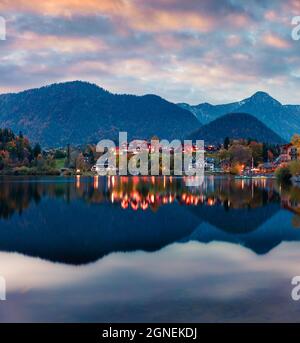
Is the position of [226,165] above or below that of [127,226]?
above

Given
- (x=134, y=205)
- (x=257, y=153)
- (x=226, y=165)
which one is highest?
(x=257, y=153)

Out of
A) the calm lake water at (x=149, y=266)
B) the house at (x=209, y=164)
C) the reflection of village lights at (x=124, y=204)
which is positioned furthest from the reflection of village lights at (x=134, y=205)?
the house at (x=209, y=164)

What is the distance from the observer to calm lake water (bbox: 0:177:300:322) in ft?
35.3

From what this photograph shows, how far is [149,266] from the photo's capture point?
1600cm

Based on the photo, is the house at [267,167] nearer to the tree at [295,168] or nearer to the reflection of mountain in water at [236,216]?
the tree at [295,168]

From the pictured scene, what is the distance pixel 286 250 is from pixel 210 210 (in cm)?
1582

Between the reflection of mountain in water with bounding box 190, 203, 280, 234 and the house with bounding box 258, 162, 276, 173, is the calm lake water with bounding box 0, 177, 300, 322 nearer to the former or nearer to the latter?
the reflection of mountain in water with bounding box 190, 203, 280, 234

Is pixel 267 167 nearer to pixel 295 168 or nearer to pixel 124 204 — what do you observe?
pixel 295 168

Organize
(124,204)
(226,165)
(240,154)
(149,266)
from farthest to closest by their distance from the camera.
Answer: (226,165)
(240,154)
(124,204)
(149,266)

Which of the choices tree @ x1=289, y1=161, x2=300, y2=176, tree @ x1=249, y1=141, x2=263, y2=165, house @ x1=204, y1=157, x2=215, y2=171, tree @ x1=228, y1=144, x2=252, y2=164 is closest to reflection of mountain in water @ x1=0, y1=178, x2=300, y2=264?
tree @ x1=289, y1=161, x2=300, y2=176

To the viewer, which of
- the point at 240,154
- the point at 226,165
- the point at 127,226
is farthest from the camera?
the point at 226,165

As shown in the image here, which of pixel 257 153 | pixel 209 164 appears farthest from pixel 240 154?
pixel 209 164
